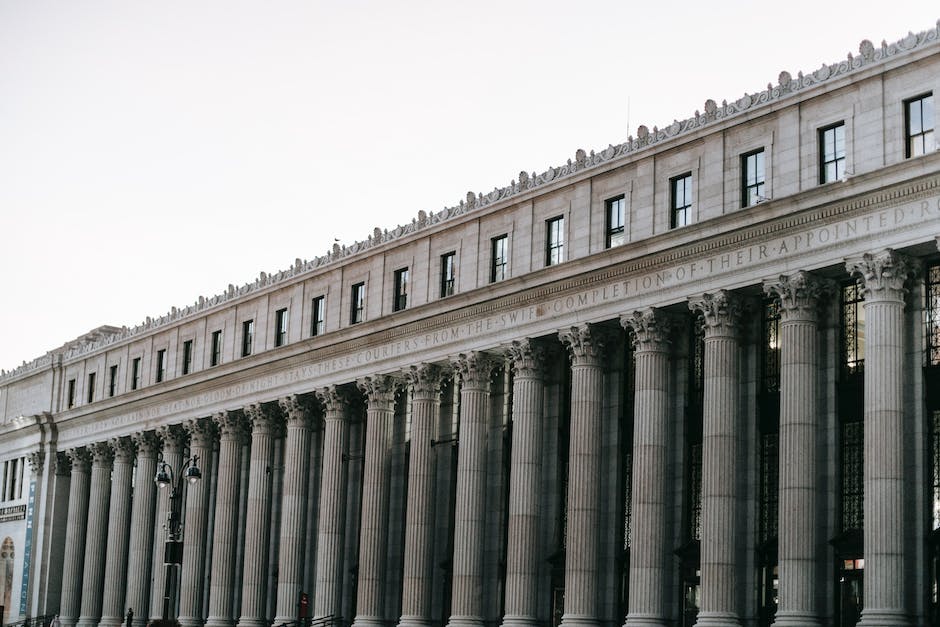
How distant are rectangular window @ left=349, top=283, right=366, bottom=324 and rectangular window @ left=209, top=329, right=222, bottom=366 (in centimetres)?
1283

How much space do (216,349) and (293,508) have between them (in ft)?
44.7

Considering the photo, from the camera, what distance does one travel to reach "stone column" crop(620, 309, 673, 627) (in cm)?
5153

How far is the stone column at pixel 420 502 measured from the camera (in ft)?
202

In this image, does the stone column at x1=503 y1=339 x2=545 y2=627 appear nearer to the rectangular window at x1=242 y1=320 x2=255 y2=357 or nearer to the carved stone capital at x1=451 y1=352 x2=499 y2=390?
the carved stone capital at x1=451 y1=352 x2=499 y2=390

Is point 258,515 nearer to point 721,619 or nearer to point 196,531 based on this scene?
point 196,531

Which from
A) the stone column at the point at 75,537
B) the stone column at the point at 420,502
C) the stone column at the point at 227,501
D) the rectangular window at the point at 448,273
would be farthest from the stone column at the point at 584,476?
the stone column at the point at 75,537

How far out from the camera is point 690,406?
53844mm

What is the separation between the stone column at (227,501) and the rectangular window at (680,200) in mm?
31287

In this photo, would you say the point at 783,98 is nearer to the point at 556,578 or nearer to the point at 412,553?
the point at 556,578

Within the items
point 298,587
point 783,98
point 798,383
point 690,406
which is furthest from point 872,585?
point 298,587

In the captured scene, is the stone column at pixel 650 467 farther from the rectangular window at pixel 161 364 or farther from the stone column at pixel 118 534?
the stone column at pixel 118 534

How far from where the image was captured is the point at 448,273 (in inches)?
2539

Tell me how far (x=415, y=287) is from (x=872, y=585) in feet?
90.9

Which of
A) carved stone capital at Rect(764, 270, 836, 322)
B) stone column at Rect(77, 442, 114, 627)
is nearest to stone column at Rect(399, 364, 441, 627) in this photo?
carved stone capital at Rect(764, 270, 836, 322)
